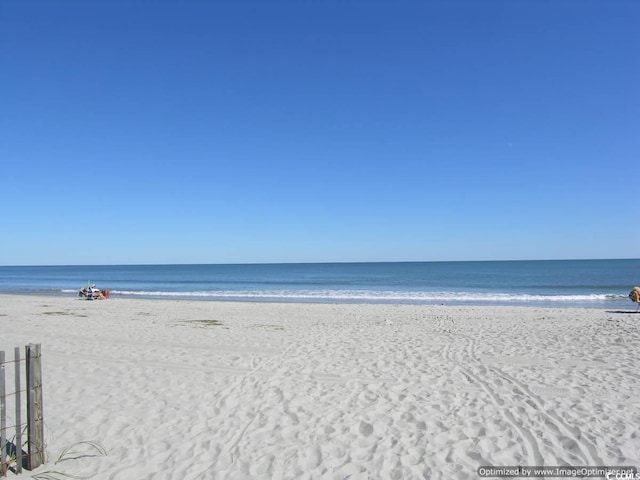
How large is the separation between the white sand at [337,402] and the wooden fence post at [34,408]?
153 millimetres

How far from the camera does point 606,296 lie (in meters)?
28.2

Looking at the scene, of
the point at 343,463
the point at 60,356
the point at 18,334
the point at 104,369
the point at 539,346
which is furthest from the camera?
the point at 18,334

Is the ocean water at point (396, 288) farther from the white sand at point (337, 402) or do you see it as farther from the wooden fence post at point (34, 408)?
the wooden fence post at point (34, 408)

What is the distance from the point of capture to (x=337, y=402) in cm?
611

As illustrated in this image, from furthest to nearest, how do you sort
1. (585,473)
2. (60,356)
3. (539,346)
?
(539,346), (60,356), (585,473)

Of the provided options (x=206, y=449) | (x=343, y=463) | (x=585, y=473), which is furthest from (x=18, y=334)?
(x=585, y=473)

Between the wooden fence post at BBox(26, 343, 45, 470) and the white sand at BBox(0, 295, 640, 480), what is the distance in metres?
0.15

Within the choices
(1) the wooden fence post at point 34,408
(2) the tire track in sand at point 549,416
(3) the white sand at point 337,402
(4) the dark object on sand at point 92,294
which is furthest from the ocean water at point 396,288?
(1) the wooden fence post at point 34,408

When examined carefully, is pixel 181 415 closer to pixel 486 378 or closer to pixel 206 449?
pixel 206 449

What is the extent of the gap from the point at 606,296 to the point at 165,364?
101 feet

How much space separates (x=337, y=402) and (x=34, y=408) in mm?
3892

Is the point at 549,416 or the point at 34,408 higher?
the point at 34,408

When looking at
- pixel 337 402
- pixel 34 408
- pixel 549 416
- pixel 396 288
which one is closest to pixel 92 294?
pixel 34 408

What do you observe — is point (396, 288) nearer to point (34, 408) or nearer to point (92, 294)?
point (92, 294)
